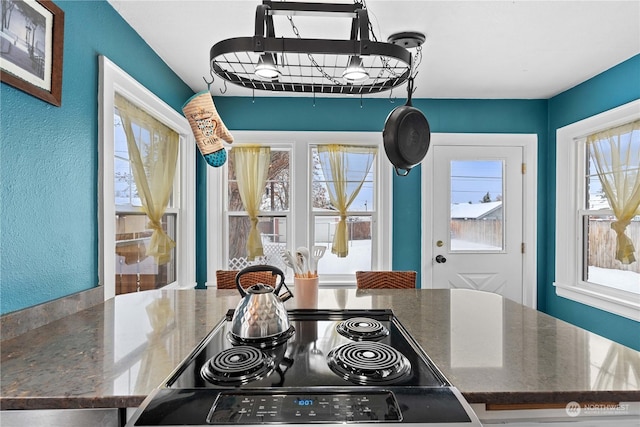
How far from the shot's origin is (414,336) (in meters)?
1.15

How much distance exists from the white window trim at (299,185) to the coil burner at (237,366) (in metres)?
2.40

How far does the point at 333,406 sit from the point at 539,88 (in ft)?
11.2

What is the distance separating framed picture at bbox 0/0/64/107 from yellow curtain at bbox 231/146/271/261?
6.20 feet

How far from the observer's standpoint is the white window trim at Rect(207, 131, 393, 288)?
3295 millimetres

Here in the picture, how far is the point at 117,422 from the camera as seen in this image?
784mm

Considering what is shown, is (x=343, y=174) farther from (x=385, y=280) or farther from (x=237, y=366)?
(x=237, y=366)

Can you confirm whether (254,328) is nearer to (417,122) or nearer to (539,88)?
(417,122)

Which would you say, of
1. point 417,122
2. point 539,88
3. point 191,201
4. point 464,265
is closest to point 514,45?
point 539,88

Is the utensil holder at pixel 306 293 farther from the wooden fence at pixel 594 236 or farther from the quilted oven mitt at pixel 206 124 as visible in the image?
the wooden fence at pixel 594 236

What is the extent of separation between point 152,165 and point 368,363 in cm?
209

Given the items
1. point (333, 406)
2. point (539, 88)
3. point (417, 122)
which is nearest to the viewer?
point (333, 406)

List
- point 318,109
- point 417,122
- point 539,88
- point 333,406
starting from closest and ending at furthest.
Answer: point 333,406 → point 417,122 → point 539,88 → point 318,109

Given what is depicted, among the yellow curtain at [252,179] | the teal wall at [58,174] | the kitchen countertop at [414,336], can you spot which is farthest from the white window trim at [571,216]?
the teal wall at [58,174]

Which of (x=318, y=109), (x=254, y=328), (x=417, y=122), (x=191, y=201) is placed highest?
(x=318, y=109)
